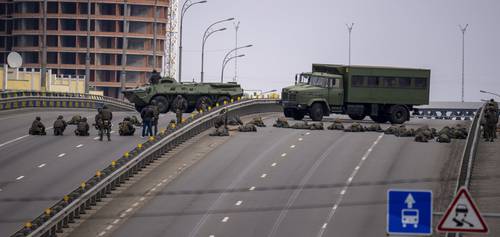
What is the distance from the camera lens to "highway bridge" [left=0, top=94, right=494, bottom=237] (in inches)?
1478

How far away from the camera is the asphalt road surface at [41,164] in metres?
39.9

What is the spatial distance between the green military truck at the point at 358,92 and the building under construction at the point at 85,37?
104 meters

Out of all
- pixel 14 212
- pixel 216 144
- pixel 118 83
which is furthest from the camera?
pixel 118 83

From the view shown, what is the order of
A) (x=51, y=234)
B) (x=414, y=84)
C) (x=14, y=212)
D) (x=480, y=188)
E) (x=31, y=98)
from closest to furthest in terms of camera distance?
1. (x=51, y=234)
2. (x=14, y=212)
3. (x=480, y=188)
4. (x=414, y=84)
5. (x=31, y=98)

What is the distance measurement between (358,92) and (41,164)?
83.5 feet

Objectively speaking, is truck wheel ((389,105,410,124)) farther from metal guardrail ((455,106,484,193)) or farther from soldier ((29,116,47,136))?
soldier ((29,116,47,136))

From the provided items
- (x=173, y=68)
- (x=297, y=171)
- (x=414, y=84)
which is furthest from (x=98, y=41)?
(x=297, y=171)

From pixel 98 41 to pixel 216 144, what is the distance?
394 feet

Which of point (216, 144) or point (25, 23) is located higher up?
point (25, 23)

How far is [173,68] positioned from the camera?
191125mm

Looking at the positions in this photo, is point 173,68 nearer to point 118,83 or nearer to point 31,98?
point 118,83

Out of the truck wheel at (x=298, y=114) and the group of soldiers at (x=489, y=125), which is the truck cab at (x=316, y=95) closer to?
the truck wheel at (x=298, y=114)

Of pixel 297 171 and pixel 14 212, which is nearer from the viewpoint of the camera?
pixel 14 212

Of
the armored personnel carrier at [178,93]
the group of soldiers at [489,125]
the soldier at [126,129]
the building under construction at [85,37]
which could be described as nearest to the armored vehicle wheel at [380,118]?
the armored personnel carrier at [178,93]
